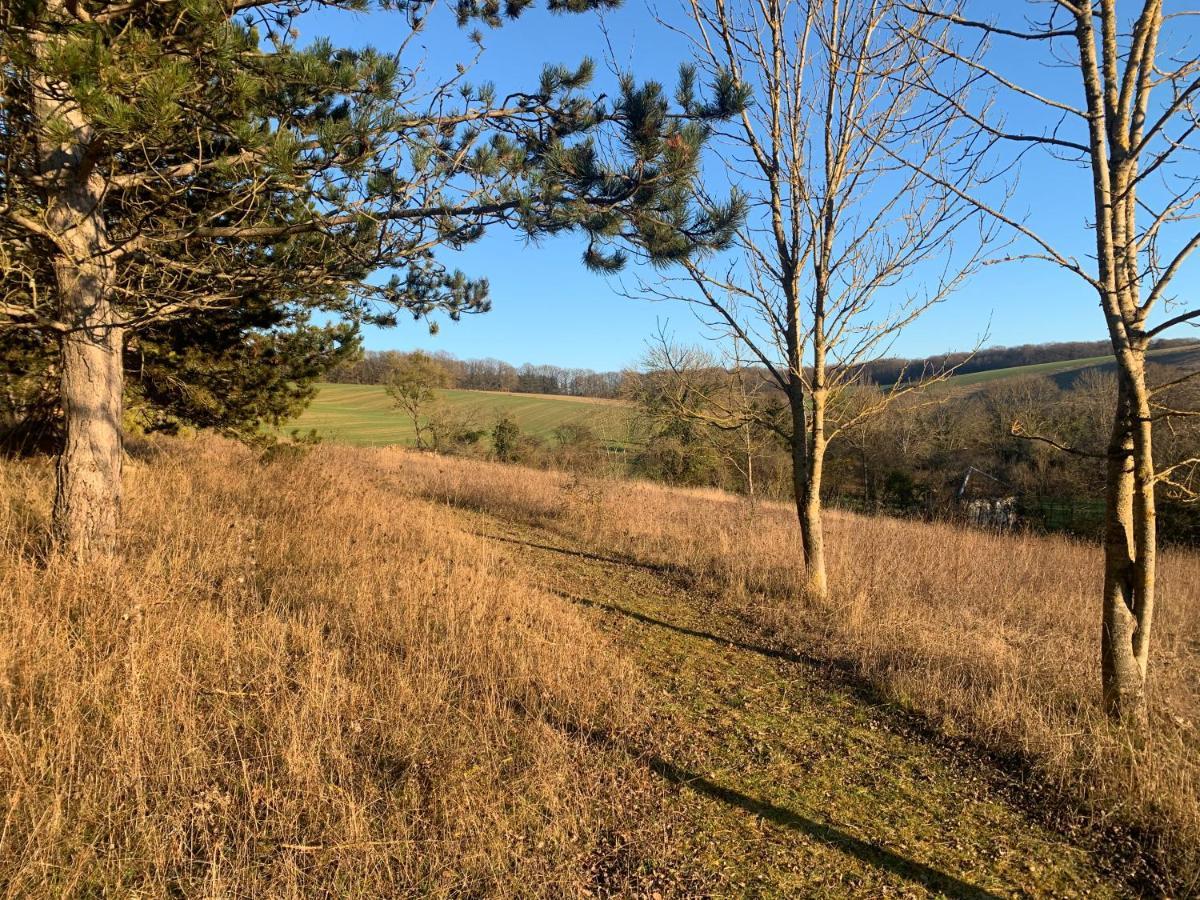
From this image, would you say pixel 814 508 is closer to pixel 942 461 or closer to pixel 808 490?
pixel 808 490

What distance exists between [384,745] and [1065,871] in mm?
3009

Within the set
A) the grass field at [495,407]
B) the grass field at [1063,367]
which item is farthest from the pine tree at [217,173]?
the grass field at [1063,367]

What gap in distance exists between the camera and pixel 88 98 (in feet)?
8.31

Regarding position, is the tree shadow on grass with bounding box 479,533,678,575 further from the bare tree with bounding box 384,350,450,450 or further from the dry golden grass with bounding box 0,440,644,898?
the bare tree with bounding box 384,350,450,450

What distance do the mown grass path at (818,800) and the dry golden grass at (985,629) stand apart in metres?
0.37

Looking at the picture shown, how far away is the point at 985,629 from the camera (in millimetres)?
5164

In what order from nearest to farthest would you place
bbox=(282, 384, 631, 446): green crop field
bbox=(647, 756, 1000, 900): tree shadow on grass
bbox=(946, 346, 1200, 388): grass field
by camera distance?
bbox=(647, 756, 1000, 900): tree shadow on grass < bbox=(282, 384, 631, 446): green crop field < bbox=(946, 346, 1200, 388): grass field

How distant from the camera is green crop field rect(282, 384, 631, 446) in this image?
35.3 meters

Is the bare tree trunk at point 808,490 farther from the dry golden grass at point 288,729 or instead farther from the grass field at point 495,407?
the grass field at point 495,407

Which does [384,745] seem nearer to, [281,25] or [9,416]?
[281,25]

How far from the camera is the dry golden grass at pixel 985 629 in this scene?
2.86 metres

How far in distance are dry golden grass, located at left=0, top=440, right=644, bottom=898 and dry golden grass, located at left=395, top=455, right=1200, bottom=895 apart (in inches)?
86.7

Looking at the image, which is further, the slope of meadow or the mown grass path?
the slope of meadow

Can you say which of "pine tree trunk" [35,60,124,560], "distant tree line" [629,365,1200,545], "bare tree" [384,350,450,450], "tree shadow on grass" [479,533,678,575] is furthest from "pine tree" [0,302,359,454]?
"bare tree" [384,350,450,450]
